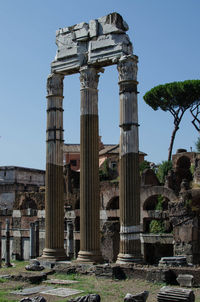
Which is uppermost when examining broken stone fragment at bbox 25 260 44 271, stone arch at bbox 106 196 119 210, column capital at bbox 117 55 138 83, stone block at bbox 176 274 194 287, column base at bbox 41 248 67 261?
column capital at bbox 117 55 138 83

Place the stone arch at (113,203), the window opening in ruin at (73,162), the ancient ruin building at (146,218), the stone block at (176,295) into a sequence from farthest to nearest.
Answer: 1. the window opening in ruin at (73,162)
2. the stone arch at (113,203)
3. the ancient ruin building at (146,218)
4. the stone block at (176,295)

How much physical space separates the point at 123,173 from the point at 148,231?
12543 millimetres

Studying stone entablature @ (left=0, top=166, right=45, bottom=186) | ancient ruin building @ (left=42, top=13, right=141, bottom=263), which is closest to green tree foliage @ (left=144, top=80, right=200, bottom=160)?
stone entablature @ (left=0, top=166, right=45, bottom=186)

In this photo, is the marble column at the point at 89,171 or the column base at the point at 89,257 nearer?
the column base at the point at 89,257

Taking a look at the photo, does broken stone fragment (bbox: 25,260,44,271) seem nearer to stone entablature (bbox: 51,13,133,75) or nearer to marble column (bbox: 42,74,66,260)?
marble column (bbox: 42,74,66,260)

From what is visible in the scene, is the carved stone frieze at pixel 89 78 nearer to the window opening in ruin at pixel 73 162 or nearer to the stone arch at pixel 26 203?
the stone arch at pixel 26 203

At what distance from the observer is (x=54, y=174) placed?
45.8ft

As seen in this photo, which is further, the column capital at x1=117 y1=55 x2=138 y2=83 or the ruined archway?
the ruined archway

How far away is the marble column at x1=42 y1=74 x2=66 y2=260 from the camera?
44.9 feet

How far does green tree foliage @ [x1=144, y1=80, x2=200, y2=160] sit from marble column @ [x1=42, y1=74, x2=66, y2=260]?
897 inches

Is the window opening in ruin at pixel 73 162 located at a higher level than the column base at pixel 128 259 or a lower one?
higher

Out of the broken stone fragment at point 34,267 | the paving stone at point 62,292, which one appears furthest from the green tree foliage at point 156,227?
the paving stone at point 62,292

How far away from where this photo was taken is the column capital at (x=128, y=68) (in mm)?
12219

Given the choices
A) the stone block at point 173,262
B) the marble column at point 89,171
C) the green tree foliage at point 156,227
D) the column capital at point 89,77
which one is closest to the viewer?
the stone block at point 173,262
